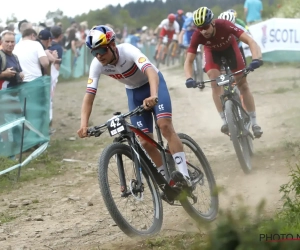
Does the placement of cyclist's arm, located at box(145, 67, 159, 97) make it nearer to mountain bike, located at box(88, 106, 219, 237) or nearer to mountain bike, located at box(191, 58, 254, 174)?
mountain bike, located at box(88, 106, 219, 237)

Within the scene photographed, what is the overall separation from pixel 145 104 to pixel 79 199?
94.5 inches

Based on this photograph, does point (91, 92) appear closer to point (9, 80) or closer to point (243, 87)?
point (243, 87)

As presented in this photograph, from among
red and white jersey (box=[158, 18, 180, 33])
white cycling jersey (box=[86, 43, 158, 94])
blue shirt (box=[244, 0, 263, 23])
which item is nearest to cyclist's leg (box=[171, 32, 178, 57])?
red and white jersey (box=[158, 18, 180, 33])

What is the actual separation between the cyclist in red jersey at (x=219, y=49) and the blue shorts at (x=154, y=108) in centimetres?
159

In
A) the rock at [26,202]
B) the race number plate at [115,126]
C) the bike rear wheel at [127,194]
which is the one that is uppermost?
the race number plate at [115,126]

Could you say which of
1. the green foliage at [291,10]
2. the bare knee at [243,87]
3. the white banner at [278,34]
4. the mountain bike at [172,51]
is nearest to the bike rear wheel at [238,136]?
the bare knee at [243,87]

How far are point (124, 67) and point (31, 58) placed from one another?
5044 mm

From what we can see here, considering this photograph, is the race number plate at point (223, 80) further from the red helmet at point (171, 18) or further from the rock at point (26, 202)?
the red helmet at point (171, 18)

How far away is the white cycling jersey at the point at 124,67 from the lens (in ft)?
20.7

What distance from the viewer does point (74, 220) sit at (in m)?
6.89

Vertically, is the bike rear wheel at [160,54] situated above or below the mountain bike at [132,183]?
above

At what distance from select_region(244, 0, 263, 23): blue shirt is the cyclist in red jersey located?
12798 mm

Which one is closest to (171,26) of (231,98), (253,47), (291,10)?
(291,10)

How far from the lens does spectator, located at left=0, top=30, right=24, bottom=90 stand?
33.0 ft
